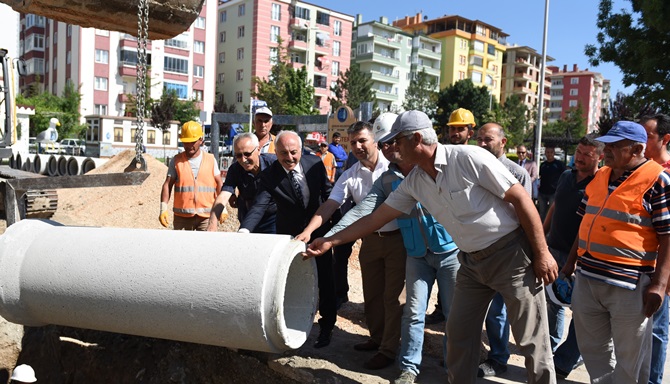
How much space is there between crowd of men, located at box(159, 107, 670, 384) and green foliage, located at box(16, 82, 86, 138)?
1637 inches

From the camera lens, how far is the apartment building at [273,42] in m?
59.8

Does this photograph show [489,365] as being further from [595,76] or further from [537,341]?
[595,76]

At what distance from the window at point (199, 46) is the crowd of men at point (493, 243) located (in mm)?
53145

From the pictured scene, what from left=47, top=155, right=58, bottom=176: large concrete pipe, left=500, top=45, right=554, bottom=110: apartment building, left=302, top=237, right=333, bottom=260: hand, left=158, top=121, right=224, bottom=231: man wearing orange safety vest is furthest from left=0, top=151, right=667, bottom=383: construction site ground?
left=500, top=45, right=554, bottom=110: apartment building

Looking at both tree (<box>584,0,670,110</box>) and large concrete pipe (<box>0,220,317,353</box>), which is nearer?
large concrete pipe (<box>0,220,317,353</box>)

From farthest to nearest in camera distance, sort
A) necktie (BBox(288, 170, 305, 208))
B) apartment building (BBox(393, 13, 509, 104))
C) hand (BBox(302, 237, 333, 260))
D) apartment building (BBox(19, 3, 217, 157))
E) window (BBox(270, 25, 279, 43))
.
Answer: apartment building (BBox(393, 13, 509, 104)) < window (BBox(270, 25, 279, 43)) < apartment building (BBox(19, 3, 217, 157)) < necktie (BBox(288, 170, 305, 208)) < hand (BBox(302, 237, 333, 260))

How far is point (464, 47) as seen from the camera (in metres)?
79.8

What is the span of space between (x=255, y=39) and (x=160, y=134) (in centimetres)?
1941

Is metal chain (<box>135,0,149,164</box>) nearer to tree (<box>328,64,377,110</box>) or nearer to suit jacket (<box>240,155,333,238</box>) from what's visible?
suit jacket (<box>240,155,333,238</box>)

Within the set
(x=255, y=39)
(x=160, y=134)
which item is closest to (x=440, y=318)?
(x=160, y=134)

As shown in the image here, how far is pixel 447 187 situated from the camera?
3498 mm

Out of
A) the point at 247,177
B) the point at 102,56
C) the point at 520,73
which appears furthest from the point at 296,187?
the point at 520,73

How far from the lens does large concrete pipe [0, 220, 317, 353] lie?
3.45 meters

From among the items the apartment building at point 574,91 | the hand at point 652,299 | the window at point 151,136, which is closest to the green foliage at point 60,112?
the window at point 151,136
